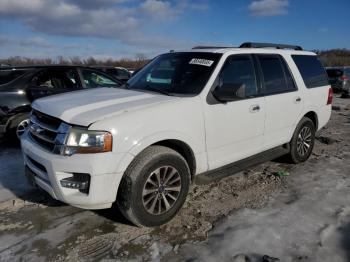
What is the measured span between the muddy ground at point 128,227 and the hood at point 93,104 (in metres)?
1.18

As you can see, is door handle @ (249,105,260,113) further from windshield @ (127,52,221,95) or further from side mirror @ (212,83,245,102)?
windshield @ (127,52,221,95)

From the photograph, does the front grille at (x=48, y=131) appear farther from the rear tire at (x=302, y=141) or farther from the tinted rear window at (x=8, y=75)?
the rear tire at (x=302, y=141)

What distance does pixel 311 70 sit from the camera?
19.2 feet

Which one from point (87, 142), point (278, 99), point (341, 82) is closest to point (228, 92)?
point (278, 99)

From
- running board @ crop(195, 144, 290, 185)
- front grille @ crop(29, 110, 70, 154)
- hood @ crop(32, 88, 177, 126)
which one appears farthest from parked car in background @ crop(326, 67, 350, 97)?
front grille @ crop(29, 110, 70, 154)

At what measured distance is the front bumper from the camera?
3162 millimetres

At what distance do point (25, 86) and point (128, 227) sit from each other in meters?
4.14

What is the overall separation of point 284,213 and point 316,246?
72 centimetres

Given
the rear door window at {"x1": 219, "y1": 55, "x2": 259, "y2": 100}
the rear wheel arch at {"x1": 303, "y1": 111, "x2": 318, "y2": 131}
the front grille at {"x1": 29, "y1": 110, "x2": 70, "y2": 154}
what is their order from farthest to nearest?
the rear wheel arch at {"x1": 303, "y1": 111, "x2": 318, "y2": 131}, the rear door window at {"x1": 219, "y1": 55, "x2": 259, "y2": 100}, the front grille at {"x1": 29, "y1": 110, "x2": 70, "y2": 154}

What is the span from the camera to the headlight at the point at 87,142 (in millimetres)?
3158

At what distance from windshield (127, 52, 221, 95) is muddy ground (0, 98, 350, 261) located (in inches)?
55.2

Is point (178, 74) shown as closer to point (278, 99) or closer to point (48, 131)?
point (278, 99)

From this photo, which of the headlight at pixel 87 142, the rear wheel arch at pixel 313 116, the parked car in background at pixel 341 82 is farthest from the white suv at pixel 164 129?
the parked car in background at pixel 341 82

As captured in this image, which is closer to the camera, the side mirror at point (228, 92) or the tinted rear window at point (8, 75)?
the side mirror at point (228, 92)
